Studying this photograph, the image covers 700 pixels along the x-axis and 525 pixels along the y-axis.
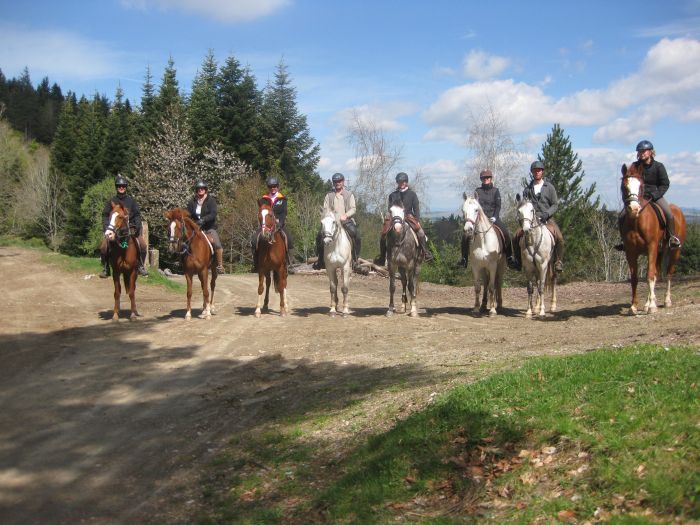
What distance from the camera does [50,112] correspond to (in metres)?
105

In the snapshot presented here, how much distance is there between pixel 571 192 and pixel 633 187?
2711 cm

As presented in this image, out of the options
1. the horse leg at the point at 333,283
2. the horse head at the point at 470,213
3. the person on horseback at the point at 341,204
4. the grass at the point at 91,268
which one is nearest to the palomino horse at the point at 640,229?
the horse head at the point at 470,213

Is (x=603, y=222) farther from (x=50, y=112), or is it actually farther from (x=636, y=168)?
(x=50, y=112)

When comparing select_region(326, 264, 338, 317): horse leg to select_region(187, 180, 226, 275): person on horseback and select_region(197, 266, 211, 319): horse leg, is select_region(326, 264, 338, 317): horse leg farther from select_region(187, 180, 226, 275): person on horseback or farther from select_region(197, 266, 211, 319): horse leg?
select_region(197, 266, 211, 319): horse leg

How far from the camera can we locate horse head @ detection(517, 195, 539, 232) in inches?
569

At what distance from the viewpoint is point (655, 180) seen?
13633mm

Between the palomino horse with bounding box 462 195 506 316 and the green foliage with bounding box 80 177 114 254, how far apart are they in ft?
123

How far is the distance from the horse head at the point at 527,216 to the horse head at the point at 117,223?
845cm

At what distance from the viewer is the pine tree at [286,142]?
52969 mm

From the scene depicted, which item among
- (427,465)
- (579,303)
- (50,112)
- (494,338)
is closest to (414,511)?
(427,465)

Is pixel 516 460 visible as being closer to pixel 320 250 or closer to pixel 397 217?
pixel 397 217

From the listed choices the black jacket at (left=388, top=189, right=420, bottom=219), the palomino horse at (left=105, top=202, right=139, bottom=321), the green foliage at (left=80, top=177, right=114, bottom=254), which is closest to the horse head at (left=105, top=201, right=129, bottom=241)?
the palomino horse at (left=105, top=202, right=139, bottom=321)

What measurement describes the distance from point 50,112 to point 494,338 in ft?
353

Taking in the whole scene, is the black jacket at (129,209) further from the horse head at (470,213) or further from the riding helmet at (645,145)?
the riding helmet at (645,145)
